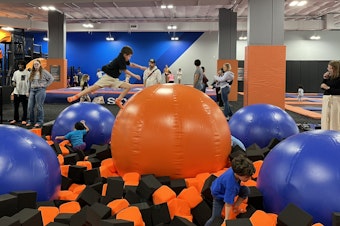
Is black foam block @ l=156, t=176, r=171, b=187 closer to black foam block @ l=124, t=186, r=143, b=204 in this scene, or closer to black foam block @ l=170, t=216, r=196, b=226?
black foam block @ l=124, t=186, r=143, b=204

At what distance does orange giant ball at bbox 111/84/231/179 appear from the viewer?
418 centimetres

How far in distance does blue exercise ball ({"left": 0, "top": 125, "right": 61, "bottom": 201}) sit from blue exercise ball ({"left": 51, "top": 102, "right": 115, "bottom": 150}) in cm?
252

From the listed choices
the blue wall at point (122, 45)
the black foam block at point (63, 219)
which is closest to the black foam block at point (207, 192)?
the black foam block at point (63, 219)

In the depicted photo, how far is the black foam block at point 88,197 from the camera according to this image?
3658 mm

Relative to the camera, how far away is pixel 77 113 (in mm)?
6582

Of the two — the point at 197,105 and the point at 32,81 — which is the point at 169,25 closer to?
the point at 32,81

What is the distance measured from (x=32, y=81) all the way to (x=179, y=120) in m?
5.89

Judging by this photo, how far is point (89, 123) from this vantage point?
6484 mm

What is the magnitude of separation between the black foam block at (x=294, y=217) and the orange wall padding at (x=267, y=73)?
8103 millimetres

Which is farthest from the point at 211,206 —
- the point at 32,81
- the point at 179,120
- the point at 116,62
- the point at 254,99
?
the point at 254,99

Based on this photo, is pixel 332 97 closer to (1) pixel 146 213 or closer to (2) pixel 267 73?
(2) pixel 267 73

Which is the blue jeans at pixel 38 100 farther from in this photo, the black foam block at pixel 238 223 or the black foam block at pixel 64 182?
the black foam block at pixel 238 223

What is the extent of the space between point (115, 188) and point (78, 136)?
101 inches

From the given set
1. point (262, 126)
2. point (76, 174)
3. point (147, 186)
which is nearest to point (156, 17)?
point (262, 126)
